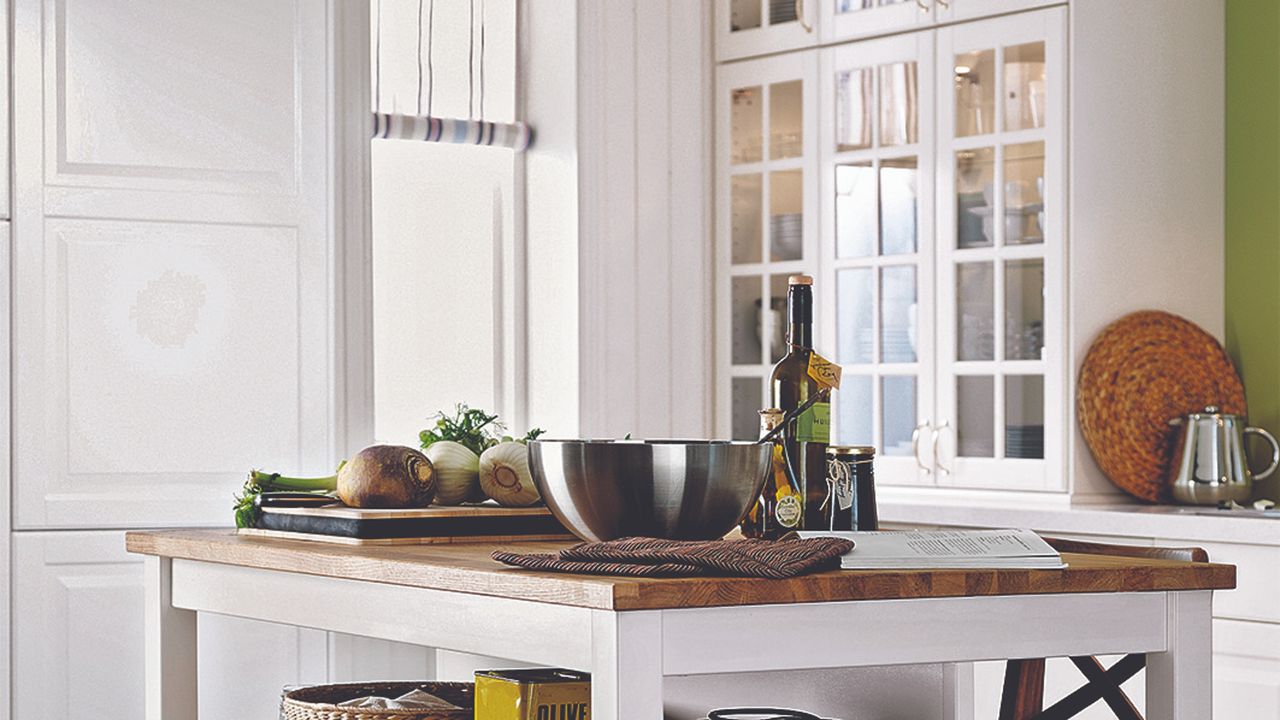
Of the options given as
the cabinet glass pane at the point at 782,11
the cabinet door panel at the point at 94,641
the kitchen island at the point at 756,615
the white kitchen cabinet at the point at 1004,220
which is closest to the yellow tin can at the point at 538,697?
the kitchen island at the point at 756,615

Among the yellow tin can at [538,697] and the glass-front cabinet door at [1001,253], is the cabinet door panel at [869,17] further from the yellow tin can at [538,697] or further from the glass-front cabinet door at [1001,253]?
the yellow tin can at [538,697]

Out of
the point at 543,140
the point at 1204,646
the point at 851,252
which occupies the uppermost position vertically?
the point at 543,140

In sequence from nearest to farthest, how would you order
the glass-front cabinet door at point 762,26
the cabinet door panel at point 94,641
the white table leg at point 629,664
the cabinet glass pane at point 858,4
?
1. the white table leg at point 629,664
2. the cabinet door panel at point 94,641
3. the cabinet glass pane at point 858,4
4. the glass-front cabinet door at point 762,26

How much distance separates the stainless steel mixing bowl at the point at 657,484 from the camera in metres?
1.78

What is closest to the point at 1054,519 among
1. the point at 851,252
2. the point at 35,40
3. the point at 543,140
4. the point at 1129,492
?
the point at 1129,492

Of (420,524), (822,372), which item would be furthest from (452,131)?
(822,372)

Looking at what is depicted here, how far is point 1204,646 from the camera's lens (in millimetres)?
1799

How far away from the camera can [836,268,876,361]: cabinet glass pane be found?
165 inches

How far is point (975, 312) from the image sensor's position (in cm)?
394

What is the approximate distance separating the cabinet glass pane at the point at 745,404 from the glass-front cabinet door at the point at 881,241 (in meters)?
0.27

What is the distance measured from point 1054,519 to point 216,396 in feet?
6.01

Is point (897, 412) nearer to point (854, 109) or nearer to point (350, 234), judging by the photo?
point (854, 109)

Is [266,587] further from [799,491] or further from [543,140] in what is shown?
[543,140]

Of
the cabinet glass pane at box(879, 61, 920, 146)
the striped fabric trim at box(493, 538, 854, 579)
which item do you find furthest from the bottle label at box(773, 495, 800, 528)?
the cabinet glass pane at box(879, 61, 920, 146)
